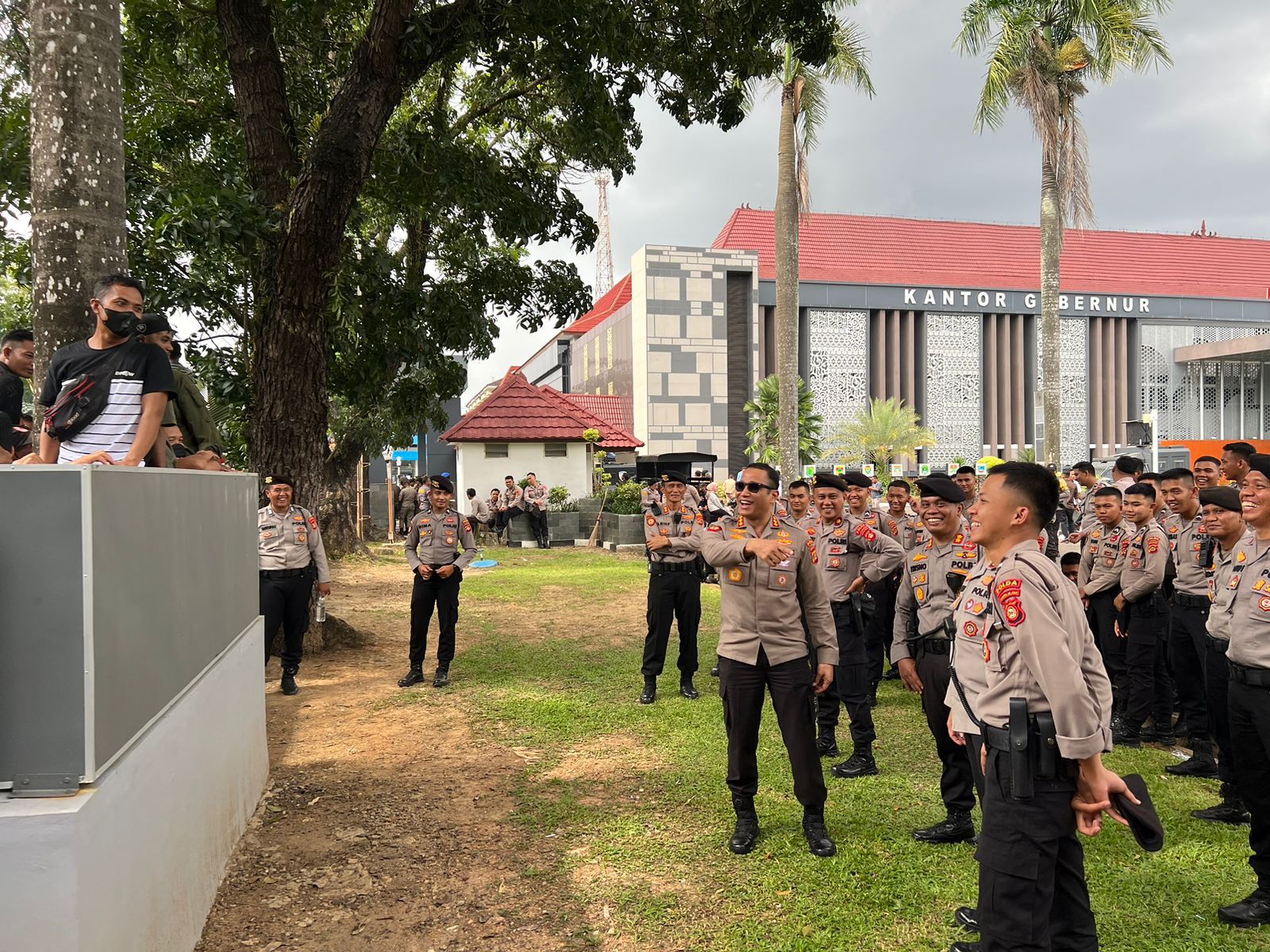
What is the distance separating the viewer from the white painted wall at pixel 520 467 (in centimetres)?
2658

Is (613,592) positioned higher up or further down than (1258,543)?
further down

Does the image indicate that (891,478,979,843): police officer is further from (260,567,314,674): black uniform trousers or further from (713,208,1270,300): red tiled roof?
(713,208,1270,300): red tiled roof

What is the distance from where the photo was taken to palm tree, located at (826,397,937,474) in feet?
124

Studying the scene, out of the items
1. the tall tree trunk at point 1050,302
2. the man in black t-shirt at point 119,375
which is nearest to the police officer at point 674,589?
the man in black t-shirt at point 119,375

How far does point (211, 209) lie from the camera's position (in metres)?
7.59

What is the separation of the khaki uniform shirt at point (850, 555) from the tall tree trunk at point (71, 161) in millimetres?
5189

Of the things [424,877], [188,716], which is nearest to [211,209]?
[188,716]

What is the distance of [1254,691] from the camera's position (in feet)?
12.9

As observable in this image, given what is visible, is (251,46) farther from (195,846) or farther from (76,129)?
(195,846)

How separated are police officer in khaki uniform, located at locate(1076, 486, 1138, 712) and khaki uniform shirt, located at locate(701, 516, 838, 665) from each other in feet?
10.6

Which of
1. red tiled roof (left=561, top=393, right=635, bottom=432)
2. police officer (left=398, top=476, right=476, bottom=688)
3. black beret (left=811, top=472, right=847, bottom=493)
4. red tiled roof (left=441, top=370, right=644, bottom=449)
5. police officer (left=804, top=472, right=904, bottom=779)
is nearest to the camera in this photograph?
police officer (left=804, top=472, right=904, bottom=779)

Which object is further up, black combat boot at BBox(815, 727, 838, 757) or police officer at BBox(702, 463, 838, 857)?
police officer at BBox(702, 463, 838, 857)

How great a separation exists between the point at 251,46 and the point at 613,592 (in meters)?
9.73

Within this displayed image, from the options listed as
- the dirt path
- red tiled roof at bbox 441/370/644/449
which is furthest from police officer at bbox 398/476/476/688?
red tiled roof at bbox 441/370/644/449
